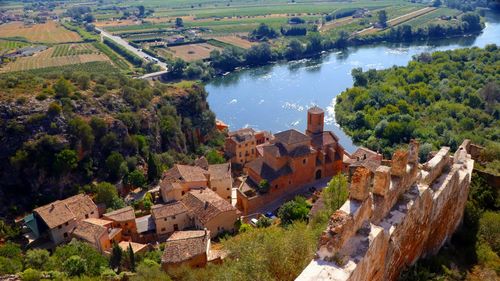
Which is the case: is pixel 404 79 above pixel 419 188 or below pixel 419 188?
below

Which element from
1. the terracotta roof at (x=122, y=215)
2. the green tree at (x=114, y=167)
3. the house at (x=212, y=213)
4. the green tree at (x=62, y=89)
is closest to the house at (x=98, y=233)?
the terracotta roof at (x=122, y=215)

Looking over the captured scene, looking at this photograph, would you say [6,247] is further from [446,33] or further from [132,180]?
[446,33]

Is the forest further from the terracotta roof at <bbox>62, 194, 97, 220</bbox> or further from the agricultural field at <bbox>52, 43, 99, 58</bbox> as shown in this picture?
the agricultural field at <bbox>52, 43, 99, 58</bbox>

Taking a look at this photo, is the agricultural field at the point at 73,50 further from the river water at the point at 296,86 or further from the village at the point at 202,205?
the village at the point at 202,205

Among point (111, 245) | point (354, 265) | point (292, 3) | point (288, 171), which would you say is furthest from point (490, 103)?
point (292, 3)

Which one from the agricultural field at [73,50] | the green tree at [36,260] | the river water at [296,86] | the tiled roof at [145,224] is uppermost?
the agricultural field at [73,50]

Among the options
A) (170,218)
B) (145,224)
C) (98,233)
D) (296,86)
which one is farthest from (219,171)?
(296,86)

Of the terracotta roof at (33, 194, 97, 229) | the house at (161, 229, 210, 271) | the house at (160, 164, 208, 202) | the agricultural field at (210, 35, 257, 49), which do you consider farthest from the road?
the house at (161, 229, 210, 271)
